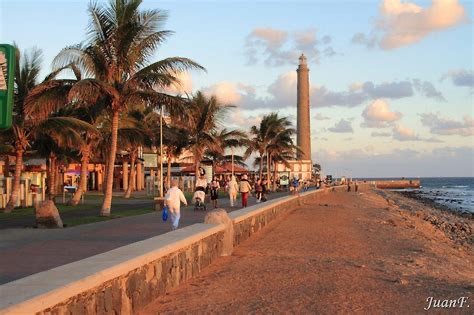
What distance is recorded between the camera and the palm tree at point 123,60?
20.2 meters

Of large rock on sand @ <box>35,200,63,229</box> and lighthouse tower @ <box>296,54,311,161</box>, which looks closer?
large rock on sand @ <box>35,200,63,229</box>

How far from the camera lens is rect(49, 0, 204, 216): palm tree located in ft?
66.3

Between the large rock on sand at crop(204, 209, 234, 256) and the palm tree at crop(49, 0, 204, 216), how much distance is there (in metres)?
9.56

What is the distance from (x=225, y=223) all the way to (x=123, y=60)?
1067cm

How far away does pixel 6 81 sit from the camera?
17.8 ft

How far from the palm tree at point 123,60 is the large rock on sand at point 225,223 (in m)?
9.56

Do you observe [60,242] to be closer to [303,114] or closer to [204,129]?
[204,129]

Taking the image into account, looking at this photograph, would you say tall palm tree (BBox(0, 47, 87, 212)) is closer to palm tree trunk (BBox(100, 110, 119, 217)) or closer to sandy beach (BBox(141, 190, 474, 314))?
palm tree trunk (BBox(100, 110, 119, 217))

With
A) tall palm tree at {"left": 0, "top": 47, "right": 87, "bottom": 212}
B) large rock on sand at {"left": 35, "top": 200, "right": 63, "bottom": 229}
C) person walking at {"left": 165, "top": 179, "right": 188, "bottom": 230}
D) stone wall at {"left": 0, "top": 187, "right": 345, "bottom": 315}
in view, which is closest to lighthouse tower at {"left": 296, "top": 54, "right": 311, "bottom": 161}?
tall palm tree at {"left": 0, "top": 47, "right": 87, "bottom": 212}

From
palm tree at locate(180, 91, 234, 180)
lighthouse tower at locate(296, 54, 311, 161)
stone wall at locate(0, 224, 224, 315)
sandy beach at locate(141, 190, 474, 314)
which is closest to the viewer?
stone wall at locate(0, 224, 224, 315)

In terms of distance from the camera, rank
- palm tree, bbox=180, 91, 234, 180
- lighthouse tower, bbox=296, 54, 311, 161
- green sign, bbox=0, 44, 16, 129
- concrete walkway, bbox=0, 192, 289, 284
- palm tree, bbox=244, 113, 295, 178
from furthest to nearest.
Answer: lighthouse tower, bbox=296, 54, 311, 161, palm tree, bbox=244, 113, 295, 178, palm tree, bbox=180, 91, 234, 180, concrete walkway, bbox=0, 192, 289, 284, green sign, bbox=0, 44, 16, 129

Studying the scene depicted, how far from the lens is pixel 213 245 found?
10.9 meters

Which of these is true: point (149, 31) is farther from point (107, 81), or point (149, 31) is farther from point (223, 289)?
point (223, 289)

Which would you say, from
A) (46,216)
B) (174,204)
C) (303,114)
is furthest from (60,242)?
(303,114)
